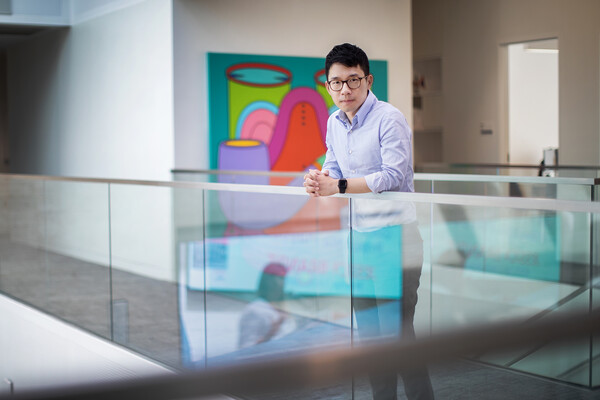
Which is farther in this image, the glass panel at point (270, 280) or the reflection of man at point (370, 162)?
the glass panel at point (270, 280)

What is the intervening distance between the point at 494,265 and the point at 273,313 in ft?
7.90

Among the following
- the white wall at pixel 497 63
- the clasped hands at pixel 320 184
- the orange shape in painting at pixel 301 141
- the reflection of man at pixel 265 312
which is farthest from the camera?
the white wall at pixel 497 63

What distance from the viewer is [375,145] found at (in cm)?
281

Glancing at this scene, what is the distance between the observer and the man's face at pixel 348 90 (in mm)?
2793

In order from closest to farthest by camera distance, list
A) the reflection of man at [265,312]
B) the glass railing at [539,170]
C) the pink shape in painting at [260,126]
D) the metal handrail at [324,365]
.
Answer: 1. the metal handrail at [324,365]
2. the reflection of man at [265,312]
3. the glass railing at [539,170]
4. the pink shape in painting at [260,126]

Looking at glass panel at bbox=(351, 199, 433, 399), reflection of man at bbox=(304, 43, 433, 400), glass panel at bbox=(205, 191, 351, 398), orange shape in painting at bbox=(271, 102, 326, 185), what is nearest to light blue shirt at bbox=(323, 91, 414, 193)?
reflection of man at bbox=(304, 43, 433, 400)

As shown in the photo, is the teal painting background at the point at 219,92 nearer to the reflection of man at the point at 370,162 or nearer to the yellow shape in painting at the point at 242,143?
the yellow shape in painting at the point at 242,143

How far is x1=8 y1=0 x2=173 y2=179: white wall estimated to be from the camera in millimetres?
7496

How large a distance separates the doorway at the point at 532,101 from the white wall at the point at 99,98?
5340 mm

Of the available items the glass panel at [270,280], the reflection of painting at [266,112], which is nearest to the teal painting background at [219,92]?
the reflection of painting at [266,112]

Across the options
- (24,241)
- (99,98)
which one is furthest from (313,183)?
(99,98)

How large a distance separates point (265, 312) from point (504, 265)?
8.18 feet

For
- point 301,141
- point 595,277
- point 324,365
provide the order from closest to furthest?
1. point 324,365
2. point 595,277
3. point 301,141

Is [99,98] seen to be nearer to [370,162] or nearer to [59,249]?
[59,249]
